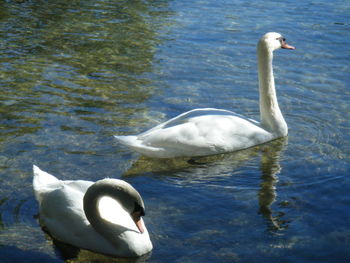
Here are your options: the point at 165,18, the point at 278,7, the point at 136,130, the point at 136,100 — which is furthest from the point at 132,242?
the point at 278,7

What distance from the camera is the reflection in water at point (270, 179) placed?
219 inches

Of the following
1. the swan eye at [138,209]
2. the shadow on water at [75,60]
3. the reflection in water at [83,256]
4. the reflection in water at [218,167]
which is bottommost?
the reflection in water at [83,256]

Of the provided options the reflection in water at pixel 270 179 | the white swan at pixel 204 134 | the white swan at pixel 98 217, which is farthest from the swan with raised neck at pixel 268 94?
the white swan at pixel 98 217

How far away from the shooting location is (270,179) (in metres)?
6.33

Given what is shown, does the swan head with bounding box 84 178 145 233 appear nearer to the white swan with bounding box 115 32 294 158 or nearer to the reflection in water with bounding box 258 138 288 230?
the reflection in water with bounding box 258 138 288 230

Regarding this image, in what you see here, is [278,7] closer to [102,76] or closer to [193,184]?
[102,76]

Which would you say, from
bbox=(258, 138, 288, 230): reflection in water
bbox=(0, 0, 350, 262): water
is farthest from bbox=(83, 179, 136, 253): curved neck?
bbox=(258, 138, 288, 230): reflection in water

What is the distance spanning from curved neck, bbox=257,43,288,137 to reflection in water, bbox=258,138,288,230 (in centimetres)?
17

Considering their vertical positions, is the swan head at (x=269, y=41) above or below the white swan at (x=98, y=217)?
above

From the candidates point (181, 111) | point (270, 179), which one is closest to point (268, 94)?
point (181, 111)

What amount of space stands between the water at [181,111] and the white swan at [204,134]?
0.14m

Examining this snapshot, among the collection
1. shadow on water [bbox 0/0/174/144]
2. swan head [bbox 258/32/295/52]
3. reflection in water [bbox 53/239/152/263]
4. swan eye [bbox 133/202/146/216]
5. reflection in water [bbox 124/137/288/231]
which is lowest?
reflection in water [bbox 53/239/152/263]

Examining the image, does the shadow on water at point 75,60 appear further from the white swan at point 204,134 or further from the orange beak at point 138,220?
the orange beak at point 138,220

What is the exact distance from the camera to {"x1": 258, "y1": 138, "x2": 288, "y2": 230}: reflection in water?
557 cm
